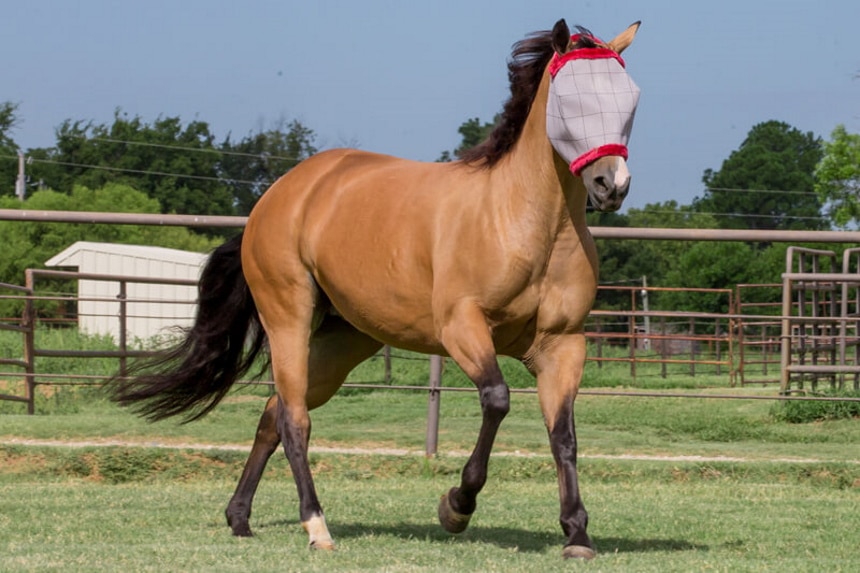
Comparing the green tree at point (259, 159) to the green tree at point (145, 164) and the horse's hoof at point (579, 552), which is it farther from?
the horse's hoof at point (579, 552)

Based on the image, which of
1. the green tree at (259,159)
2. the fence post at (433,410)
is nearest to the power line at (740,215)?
the green tree at (259,159)

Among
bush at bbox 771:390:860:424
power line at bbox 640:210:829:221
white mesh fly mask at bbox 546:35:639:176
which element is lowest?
bush at bbox 771:390:860:424

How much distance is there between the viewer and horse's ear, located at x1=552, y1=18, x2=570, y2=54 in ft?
15.3

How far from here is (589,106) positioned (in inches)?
176

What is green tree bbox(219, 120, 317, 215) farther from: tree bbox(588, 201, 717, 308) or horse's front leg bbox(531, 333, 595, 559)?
horse's front leg bbox(531, 333, 595, 559)

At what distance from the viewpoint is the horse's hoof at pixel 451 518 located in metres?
4.98

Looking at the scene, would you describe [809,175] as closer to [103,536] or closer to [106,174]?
[106,174]

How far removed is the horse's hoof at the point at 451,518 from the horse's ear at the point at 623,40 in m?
1.87

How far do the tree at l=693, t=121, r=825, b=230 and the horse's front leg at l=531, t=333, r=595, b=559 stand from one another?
71.8 metres

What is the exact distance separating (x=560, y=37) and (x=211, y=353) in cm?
269

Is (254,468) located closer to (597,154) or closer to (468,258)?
(468,258)

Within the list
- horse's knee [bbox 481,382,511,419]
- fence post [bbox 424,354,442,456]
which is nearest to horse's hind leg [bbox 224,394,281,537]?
horse's knee [bbox 481,382,511,419]

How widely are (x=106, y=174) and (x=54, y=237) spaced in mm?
20224

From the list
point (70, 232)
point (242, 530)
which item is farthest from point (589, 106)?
point (70, 232)
